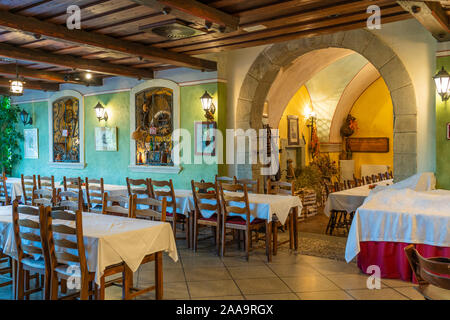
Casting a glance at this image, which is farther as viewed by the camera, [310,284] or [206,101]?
[206,101]

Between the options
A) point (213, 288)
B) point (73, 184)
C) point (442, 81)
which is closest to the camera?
point (213, 288)

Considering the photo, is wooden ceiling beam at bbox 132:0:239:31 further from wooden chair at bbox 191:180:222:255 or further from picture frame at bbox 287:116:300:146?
picture frame at bbox 287:116:300:146

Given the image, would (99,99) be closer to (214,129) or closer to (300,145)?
(214,129)

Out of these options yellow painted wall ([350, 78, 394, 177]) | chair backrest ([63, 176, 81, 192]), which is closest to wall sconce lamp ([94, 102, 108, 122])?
chair backrest ([63, 176, 81, 192])

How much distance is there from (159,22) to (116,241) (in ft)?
10.1

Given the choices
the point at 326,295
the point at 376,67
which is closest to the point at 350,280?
the point at 326,295

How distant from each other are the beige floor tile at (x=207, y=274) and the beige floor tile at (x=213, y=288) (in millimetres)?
140

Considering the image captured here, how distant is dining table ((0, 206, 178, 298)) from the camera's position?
10.9 feet

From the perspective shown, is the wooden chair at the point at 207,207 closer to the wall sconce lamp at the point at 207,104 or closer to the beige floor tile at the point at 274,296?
the beige floor tile at the point at 274,296

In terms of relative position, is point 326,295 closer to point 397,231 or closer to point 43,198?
point 397,231

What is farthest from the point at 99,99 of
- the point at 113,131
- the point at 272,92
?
the point at 272,92

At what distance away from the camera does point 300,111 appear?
11.4 metres

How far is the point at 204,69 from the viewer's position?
7672 mm

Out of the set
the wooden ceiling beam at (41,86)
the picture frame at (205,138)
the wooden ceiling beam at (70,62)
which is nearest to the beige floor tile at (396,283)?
the picture frame at (205,138)
